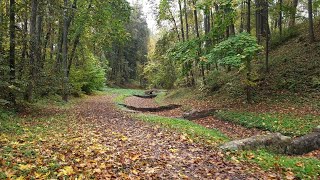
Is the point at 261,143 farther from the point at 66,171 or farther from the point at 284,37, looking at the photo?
the point at 284,37

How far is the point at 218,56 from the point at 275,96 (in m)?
4.16

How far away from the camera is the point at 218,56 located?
14.8 meters

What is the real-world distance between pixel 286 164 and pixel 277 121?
5.67 metres

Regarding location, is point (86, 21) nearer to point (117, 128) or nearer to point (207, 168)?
point (117, 128)

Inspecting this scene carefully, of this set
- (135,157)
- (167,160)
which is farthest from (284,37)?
(135,157)

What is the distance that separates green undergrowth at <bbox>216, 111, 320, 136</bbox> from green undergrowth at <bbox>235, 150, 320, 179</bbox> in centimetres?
385

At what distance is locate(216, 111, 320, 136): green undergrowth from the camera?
35.8 feet

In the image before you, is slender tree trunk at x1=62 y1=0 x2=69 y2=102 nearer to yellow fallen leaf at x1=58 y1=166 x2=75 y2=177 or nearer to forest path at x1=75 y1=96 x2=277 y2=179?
forest path at x1=75 y1=96 x2=277 y2=179

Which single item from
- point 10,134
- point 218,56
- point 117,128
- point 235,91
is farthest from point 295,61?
point 10,134

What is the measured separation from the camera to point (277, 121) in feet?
39.7

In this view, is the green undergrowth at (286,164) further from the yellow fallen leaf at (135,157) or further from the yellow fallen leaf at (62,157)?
the yellow fallen leaf at (62,157)

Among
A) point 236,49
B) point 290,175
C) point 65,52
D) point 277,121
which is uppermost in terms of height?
point 65,52

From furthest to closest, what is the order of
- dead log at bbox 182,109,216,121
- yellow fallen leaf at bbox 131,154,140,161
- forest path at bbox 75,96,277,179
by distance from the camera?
dead log at bbox 182,109,216,121, yellow fallen leaf at bbox 131,154,140,161, forest path at bbox 75,96,277,179

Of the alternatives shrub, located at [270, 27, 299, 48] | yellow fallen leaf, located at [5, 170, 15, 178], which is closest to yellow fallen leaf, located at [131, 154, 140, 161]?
yellow fallen leaf, located at [5, 170, 15, 178]
